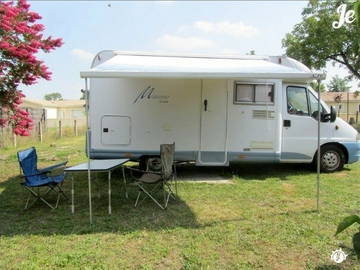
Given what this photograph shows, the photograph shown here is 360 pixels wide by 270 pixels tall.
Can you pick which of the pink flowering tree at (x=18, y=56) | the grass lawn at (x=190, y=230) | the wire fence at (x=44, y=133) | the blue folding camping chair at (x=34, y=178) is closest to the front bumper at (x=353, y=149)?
the grass lawn at (x=190, y=230)

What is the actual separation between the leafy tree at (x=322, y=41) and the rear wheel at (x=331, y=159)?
14578 mm

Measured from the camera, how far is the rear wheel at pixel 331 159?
303 inches

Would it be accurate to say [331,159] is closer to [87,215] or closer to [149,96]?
[149,96]

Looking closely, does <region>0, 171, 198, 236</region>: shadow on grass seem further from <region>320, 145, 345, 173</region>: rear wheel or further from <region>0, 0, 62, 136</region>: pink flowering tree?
<region>320, 145, 345, 173</region>: rear wheel

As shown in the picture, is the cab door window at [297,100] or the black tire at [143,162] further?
the cab door window at [297,100]

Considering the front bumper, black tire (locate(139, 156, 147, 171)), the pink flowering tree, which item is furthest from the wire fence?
the front bumper

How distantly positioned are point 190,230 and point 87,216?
5.02ft

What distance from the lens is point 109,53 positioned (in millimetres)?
6977

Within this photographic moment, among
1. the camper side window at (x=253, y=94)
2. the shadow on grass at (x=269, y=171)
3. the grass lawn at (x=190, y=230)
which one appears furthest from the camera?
the shadow on grass at (x=269, y=171)

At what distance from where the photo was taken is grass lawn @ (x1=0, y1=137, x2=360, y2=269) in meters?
3.44

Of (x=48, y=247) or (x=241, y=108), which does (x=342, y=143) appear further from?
(x=48, y=247)

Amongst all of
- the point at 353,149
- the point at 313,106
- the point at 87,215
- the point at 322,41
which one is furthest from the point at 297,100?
the point at 322,41

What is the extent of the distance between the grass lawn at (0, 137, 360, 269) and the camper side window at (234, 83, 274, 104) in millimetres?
1783

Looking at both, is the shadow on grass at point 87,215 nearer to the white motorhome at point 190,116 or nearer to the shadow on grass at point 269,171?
the white motorhome at point 190,116
